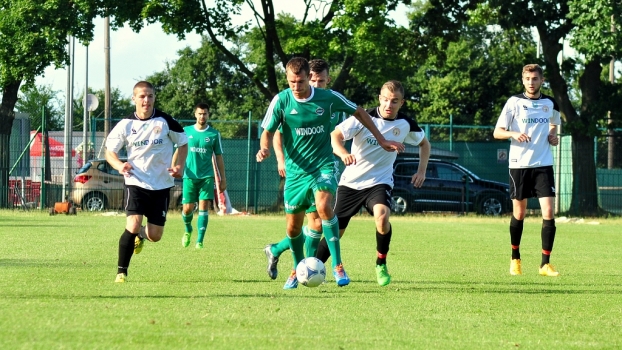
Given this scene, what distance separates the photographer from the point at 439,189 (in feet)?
92.3

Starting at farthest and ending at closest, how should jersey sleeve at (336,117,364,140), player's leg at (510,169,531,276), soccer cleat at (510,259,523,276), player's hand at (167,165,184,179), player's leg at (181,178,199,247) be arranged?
player's leg at (181,178,199,247) → player's leg at (510,169,531,276) → soccer cleat at (510,259,523,276) → player's hand at (167,165,184,179) → jersey sleeve at (336,117,364,140)

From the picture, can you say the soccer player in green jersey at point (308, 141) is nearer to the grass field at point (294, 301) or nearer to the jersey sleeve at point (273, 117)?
the jersey sleeve at point (273, 117)

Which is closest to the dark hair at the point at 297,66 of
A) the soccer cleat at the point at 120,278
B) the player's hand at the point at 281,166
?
the player's hand at the point at 281,166

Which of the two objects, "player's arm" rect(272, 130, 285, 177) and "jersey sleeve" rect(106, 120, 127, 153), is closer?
"player's arm" rect(272, 130, 285, 177)

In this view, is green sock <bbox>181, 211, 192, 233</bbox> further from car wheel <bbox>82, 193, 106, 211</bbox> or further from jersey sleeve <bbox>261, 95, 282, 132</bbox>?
car wheel <bbox>82, 193, 106, 211</bbox>

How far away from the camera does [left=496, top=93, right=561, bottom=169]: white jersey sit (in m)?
11.5

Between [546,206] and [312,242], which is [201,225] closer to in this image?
[546,206]

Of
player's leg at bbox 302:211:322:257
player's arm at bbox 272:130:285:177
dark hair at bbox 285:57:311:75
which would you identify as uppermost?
dark hair at bbox 285:57:311:75

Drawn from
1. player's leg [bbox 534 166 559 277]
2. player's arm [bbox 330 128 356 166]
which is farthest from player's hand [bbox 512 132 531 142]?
player's arm [bbox 330 128 356 166]

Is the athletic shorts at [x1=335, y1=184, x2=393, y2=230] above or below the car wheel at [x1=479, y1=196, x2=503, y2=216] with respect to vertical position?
above

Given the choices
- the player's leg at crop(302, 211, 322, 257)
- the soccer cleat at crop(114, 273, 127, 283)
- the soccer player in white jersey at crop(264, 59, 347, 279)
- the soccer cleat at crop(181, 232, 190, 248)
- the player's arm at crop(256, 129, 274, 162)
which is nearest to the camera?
the player's arm at crop(256, 129, 274, 162)

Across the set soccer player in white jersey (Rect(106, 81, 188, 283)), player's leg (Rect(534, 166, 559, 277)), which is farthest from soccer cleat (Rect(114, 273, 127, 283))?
player's leg (Rect(534, 166, 559, 277))

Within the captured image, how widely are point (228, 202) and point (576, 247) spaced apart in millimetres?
12344

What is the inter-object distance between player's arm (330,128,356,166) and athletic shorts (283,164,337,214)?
0.62ft
